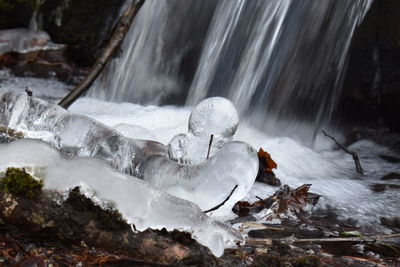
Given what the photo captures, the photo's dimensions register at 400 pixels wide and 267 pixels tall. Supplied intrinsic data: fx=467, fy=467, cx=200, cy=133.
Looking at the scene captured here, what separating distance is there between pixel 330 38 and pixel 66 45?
192 inches

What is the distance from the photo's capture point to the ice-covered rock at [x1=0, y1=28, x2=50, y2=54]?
8.22 meters

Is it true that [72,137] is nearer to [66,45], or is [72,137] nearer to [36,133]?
[36,133]

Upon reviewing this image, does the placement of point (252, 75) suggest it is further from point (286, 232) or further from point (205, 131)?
point (286, 232)

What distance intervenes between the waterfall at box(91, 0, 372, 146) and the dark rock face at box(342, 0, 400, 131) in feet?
0.45

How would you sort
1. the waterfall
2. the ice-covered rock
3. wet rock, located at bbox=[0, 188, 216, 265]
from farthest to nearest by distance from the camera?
the ice-covered rock, the waterfall, wet rock, located at bbox=[0, 188, 216, 265]

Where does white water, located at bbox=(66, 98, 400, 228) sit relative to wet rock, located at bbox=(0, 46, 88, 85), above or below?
above

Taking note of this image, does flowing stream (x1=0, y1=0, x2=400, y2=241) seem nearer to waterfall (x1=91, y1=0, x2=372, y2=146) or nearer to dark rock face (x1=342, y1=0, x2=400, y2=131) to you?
waterfall (x1=91, y1=0, x2=372, y2=146)

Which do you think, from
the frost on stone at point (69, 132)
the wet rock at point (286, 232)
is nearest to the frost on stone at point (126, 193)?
the wet rock at point (286, 232)

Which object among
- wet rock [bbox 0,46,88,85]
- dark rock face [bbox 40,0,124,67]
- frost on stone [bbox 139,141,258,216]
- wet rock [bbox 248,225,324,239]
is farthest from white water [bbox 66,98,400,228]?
dark rock face [bbox 40,0,124,67]

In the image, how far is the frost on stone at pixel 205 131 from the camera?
3051 mm

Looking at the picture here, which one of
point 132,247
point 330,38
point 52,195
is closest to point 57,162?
point 52,195

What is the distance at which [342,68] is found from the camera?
248 inches

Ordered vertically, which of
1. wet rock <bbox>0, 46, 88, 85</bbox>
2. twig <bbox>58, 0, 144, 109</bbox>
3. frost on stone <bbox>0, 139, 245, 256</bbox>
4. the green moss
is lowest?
wet rock <bbox>0, 46, 88, 85</bbox>

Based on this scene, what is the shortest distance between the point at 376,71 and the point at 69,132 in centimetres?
450
